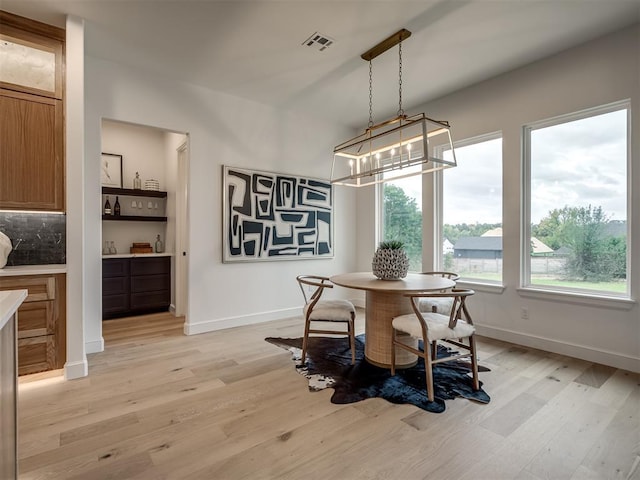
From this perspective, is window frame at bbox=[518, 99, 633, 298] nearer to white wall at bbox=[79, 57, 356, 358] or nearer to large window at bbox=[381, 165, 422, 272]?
large window at bbox=[381, 165, 422, 272]

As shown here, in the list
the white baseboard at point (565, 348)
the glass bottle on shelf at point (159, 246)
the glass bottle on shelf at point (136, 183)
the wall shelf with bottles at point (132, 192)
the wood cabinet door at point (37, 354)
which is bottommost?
the white baseboard at point (565, 348)

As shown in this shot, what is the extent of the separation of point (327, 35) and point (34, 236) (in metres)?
3.28

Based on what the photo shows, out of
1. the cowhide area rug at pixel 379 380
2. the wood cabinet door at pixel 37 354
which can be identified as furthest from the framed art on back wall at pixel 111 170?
the cowhide area rug at pixel 379 380

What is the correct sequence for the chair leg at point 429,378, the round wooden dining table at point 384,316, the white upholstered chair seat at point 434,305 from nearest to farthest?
the chair leg at point 429,378, the round wooden dining table at point 384,316, the white upholstered chair seat at point 434,305

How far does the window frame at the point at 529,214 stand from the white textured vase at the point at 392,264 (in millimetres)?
1515

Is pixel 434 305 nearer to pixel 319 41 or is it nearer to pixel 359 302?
pixel 359 302

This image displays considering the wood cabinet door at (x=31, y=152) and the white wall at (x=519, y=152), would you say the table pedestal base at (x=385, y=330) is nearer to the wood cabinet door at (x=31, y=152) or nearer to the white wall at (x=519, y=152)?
the white wall at (x=519, y=152)

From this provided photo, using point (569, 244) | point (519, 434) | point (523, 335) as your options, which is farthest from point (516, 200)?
point (519, 434)

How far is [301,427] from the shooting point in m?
1.98

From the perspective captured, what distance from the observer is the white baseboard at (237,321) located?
3850mm

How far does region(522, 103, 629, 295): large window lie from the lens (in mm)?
2971

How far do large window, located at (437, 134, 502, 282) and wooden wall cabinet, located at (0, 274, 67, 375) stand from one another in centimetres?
403

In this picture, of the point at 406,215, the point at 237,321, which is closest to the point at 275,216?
the point at 237,321

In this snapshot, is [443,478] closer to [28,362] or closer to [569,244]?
[569,244]
